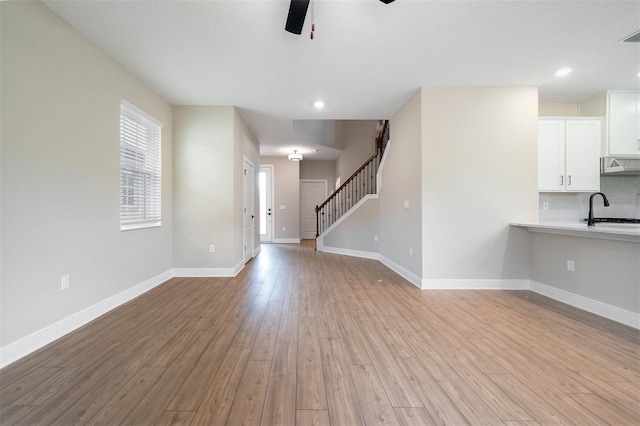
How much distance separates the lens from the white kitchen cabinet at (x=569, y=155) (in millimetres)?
3650

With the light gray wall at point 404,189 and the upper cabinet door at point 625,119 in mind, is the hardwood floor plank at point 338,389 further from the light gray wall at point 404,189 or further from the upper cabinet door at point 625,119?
the upper cabinet door at point 625,119

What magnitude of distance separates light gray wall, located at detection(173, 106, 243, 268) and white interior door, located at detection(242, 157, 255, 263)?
84 centimetres

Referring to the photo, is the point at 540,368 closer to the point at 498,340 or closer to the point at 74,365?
the point at 498,340

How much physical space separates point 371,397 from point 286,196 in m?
7.42

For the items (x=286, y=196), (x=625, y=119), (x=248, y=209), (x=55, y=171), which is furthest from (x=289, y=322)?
(x=286, y=196)

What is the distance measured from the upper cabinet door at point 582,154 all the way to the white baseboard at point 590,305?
1.51 meters

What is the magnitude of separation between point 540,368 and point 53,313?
3.80 meters

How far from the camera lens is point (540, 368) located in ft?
5.83

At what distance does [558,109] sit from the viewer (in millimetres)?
4102

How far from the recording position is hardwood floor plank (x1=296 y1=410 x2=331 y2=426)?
1312 mm

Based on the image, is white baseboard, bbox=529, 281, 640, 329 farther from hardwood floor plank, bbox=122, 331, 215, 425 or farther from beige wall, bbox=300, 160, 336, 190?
beige wall, bbox=300, 160, 336, 190

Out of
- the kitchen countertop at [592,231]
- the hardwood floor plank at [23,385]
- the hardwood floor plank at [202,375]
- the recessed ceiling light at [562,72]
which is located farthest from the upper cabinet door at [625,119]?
the hardwood floor plank at [23,385]

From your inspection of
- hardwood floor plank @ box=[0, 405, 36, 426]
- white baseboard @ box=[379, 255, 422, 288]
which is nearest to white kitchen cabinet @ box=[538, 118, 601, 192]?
white baseboard @ box=[379, 255, 422, 288]

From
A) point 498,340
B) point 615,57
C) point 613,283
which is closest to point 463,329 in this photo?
point 498,340
